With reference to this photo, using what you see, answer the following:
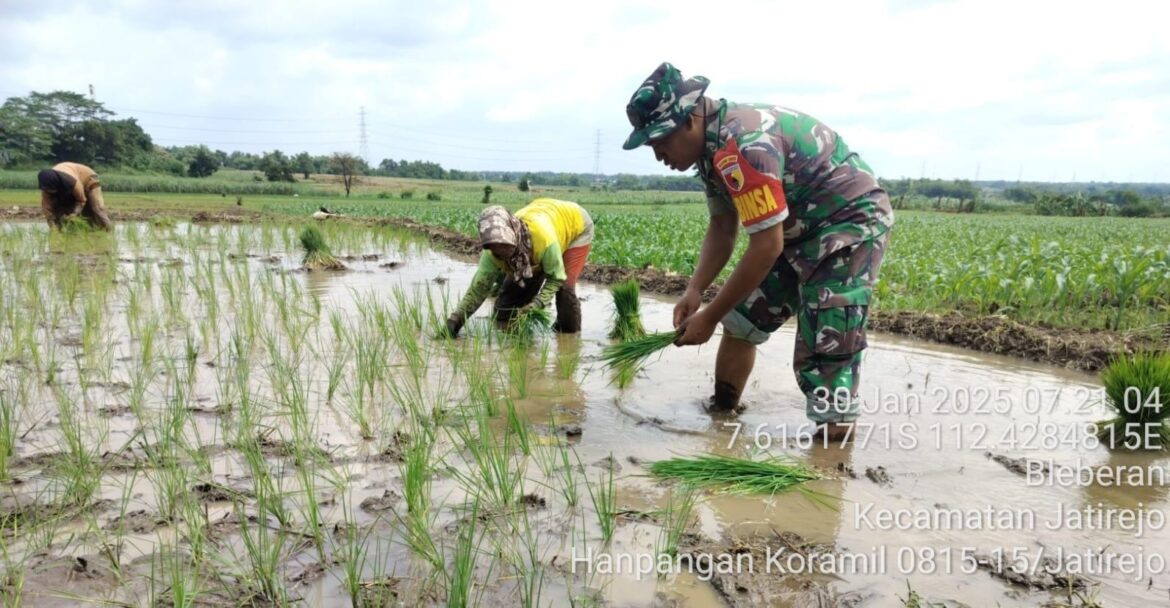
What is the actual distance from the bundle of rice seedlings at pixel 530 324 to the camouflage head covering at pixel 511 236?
0.22m

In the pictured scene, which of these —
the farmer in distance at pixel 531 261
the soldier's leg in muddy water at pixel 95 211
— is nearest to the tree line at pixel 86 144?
the soldier's leg in muddy water at pixel 95 211

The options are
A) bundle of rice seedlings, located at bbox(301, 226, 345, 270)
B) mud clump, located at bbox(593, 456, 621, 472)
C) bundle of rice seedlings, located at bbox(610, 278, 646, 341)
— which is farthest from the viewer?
bundle of rice seedlings, located at bbox(301, 226, 345, 270)

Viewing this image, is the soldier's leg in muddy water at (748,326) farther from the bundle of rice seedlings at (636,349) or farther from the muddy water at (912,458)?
the bundle of rice seedlings at (636,349)

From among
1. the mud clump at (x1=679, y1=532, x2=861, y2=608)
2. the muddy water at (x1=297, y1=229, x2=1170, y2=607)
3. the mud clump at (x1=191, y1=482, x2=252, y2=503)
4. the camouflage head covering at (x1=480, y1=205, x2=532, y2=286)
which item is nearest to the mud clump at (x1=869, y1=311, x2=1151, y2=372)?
the muddy water at (x1=297, y1=229, x2=1170, y2=607)

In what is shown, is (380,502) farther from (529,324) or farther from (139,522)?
(529,324)

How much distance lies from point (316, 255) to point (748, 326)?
21.2ft

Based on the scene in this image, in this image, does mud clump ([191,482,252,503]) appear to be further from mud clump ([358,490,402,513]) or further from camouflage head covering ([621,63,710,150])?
camouflage head covering ([621,63,710,150])

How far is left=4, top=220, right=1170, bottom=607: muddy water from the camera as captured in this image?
1822mm

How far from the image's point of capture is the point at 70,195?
1003 cm

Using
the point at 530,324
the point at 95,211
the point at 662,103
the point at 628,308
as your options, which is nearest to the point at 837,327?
the point at 662,103

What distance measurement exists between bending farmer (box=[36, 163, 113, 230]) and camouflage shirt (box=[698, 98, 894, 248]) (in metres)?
10.6

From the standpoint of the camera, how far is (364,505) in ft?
7.20

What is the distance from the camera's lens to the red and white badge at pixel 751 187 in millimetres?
2396

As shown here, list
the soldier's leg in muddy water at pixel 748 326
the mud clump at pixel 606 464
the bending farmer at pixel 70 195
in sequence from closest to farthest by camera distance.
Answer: the mud clump at pixel 606 464, the soldier's leg in muddy water at pixel 748 326, the bending farmer at pixel 70 195
